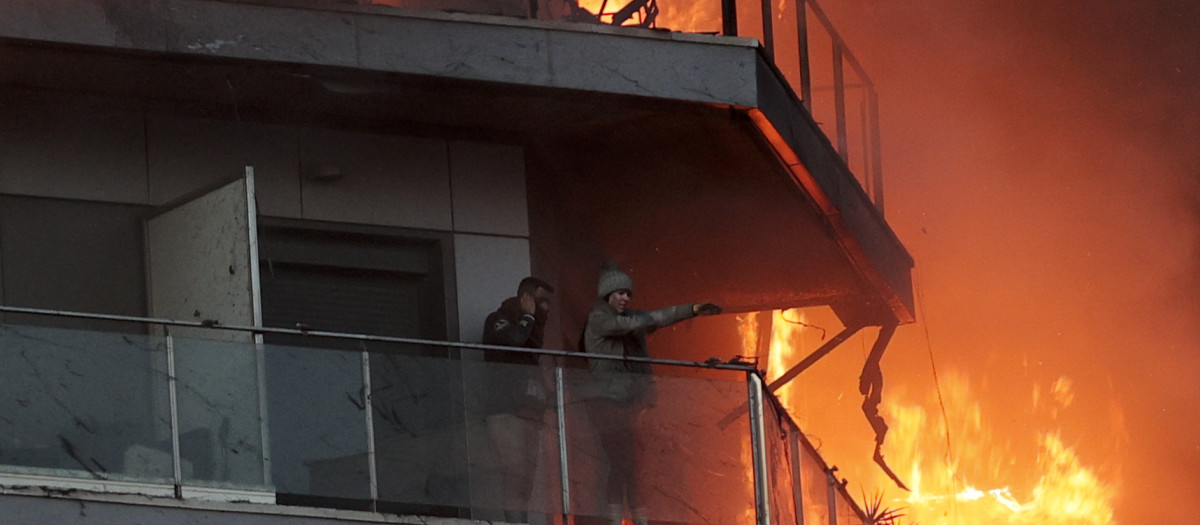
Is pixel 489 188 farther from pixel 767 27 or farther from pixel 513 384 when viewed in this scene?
pixel 513 384

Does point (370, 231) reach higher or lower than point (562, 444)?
higher

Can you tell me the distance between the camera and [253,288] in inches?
620

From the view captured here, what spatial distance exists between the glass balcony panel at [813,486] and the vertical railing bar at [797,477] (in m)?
0.05

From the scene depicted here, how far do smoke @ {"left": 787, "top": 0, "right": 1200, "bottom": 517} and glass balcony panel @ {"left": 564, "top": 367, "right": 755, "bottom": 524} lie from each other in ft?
51.4

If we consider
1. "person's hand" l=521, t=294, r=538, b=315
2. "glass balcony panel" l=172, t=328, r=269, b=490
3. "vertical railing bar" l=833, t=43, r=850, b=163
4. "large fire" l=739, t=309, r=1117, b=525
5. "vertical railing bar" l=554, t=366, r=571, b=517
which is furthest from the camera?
"large fire" l=739, t=309, r=1117, b=525

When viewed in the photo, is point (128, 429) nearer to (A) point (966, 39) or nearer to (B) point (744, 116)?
(B) point (744, 116)

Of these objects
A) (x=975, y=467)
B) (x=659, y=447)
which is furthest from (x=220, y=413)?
(x=975, y=467)

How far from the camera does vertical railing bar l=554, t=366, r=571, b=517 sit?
15492 millimetres

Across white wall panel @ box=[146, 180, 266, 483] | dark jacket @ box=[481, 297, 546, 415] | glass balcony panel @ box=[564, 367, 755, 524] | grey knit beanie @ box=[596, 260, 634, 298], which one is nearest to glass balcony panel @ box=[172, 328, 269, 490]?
white wall panel @ box=[146, 180, 266, 483]

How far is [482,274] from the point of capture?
59.4ft

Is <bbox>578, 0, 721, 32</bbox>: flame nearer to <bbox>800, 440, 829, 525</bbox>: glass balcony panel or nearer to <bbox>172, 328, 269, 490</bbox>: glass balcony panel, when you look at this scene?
<bbox>800, 440, 829, 525</bbox>: glass balcony panel

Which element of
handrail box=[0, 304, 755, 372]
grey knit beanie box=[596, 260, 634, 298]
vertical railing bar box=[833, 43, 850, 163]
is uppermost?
vertical railing bar box=[833, 43, 850, 163]

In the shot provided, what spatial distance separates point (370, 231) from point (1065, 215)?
1731cm

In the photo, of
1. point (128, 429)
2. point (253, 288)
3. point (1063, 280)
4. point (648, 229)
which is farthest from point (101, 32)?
point (1063, 280)
